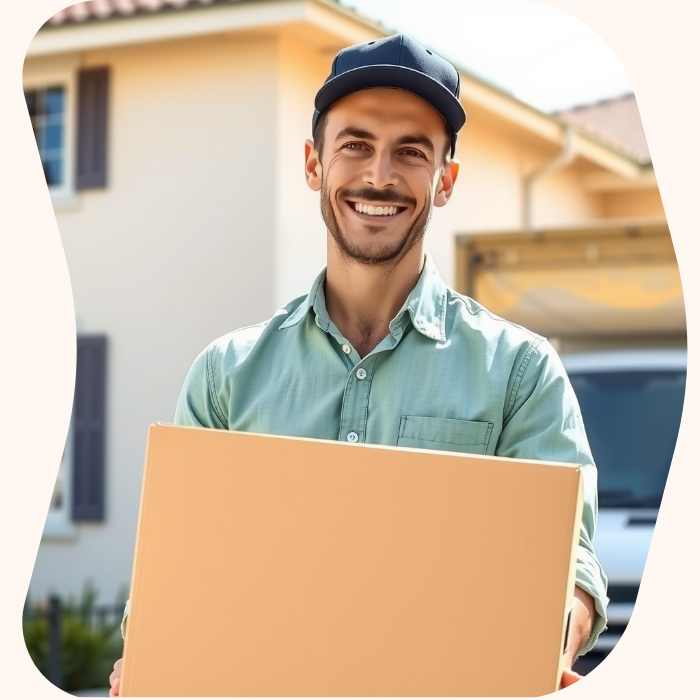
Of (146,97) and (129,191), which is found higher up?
(146,97)

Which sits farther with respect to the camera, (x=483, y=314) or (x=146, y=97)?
(x=146, y=97)

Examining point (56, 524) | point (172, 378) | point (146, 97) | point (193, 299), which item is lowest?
point (56, 524)

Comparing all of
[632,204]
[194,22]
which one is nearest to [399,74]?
[194,22]

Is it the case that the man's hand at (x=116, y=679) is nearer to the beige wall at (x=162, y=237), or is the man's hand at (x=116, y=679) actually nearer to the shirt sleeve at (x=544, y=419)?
Answer: the shirt sleeve at (x=544, y=419)

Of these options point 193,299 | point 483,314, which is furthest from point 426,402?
point 193,299

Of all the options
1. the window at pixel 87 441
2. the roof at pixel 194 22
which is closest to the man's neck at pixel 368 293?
the roof at pixel 194 22

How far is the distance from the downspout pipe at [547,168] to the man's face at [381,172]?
27.2ft

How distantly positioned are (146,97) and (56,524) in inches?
120

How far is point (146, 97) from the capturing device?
8.40 meters

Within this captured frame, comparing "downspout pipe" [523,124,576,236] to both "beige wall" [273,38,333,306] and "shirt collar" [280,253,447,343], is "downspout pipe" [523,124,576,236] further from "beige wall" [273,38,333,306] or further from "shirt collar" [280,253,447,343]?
"shirt collar" [280,253,447,343]

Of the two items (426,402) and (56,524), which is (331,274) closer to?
(426,402)

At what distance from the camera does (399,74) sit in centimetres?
175

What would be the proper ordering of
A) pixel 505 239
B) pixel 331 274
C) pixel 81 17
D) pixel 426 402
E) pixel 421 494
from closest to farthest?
pixel 421 494, pixel 426 402, pixel 331 274, pixel 505 239, pixel 81 17

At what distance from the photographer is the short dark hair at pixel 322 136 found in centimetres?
184
